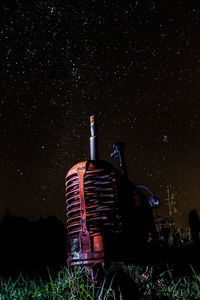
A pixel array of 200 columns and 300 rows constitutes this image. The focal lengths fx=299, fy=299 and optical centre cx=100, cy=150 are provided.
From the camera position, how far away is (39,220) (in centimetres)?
1202

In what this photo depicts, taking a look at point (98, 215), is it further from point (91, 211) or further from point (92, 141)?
point (92, 141)

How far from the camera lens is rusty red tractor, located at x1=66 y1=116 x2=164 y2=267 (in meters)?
3.44

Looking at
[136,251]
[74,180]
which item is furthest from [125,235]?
[74,180]

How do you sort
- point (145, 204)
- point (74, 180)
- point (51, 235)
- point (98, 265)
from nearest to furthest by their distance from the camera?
point (98, 265) → point (74, 180) → point (145, 204) → point (51, 235)

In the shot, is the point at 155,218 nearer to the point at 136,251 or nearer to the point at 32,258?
the point at 136,251

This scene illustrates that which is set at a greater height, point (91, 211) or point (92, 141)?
point (92, 141)

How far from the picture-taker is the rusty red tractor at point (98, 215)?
3.44 m

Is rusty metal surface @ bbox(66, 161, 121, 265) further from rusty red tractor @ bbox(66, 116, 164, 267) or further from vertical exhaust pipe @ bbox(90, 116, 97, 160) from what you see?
vertical exhaust pipe @ bbox(90, 116, 97, 160)

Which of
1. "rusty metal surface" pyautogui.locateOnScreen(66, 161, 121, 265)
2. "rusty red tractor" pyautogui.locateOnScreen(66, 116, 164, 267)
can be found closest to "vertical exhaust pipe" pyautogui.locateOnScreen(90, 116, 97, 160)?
"rusty red tractor" pyautogui.locateOnScreen(66, 116, 164, 267)

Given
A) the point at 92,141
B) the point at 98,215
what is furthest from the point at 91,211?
the point at 92,141

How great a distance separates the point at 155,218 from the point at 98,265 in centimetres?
250

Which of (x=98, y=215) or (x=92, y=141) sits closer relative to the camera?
(x=98, y=215)

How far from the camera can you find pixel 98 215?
361 centimetres

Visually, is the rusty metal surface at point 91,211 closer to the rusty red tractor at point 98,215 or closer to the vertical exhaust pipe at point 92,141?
the rusty red tractor at point 98,215
